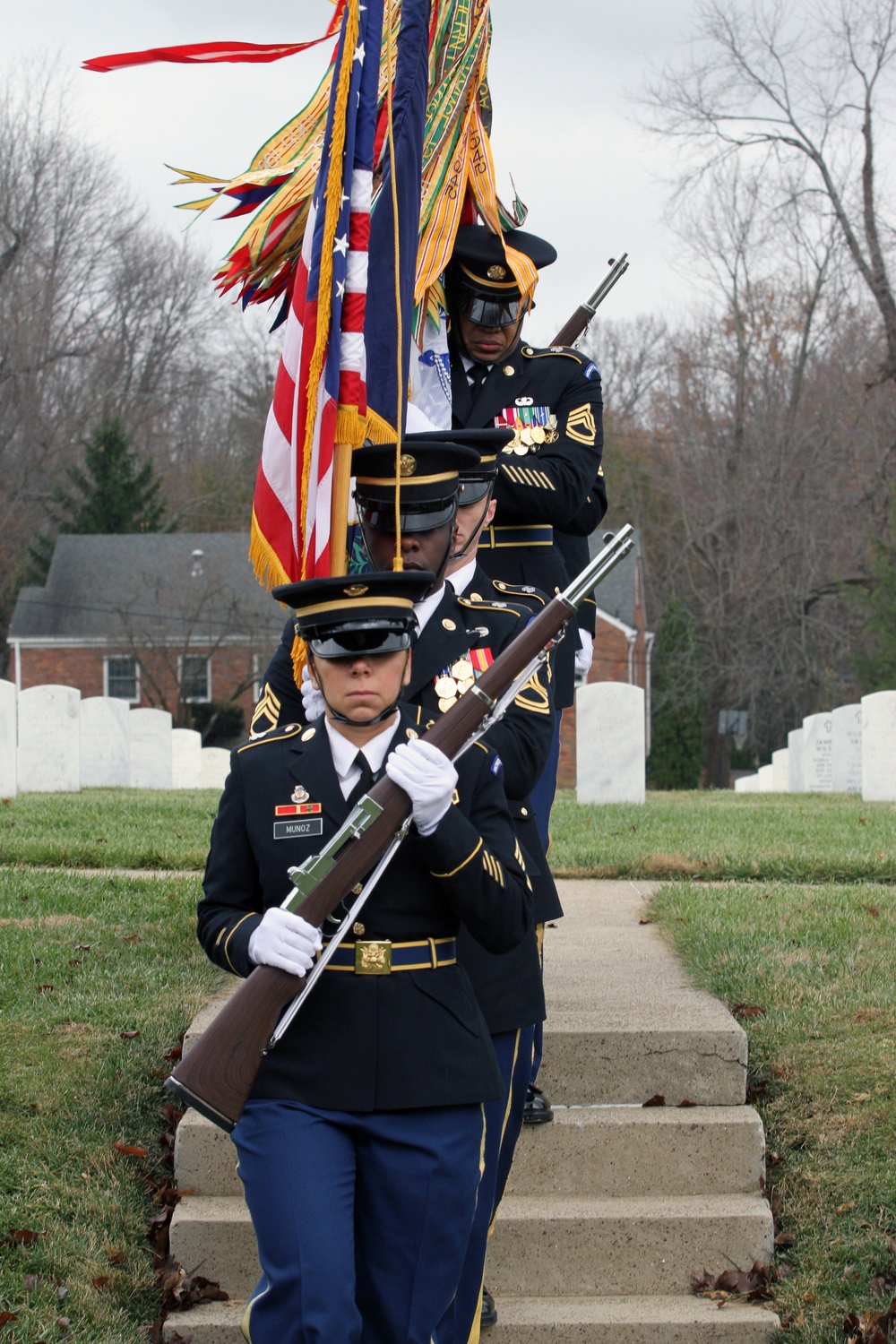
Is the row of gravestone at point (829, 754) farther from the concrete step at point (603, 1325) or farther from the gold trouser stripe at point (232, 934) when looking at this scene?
the gold trouser stripe at point (232, 934)

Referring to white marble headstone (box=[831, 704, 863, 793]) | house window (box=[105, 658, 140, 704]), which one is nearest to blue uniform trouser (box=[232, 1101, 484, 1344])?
white marble headstone (box=[831, 704, 863, 793])

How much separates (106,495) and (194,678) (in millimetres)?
8158

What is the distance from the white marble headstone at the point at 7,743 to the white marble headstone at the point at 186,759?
691cm

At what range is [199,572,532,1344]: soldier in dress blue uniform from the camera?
276 cm

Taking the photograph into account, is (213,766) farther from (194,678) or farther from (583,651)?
(583,651)

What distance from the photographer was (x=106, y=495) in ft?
138

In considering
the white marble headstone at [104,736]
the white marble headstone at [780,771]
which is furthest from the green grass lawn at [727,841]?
the white marble headstone at [780,771]

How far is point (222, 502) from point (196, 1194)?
138ft

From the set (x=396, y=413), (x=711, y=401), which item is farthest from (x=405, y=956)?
(x=711, y=401)

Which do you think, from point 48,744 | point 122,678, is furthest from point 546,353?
point 122,678

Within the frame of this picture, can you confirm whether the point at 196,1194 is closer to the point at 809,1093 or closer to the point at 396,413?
the point at 809,1093

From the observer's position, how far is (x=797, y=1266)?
421 centimetres

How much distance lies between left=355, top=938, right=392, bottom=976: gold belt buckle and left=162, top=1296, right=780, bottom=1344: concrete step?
1.54 meters

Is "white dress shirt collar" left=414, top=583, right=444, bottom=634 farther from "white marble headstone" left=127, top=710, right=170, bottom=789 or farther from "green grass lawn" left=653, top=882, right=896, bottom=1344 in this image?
"white marble headstone" left=127, top=710, right=170, bottom=789
